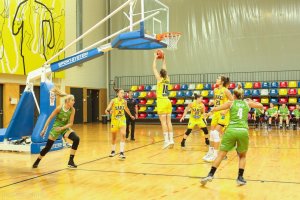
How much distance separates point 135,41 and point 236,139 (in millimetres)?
3823

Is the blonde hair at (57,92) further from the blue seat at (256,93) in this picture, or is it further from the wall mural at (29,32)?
the blue seat at (256,93)

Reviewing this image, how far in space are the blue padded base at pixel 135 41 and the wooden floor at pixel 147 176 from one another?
2.77m

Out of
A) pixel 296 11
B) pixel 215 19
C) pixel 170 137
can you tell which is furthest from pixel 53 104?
pixel 296 11

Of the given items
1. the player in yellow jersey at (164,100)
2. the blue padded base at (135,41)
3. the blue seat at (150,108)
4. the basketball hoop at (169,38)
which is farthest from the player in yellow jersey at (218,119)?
the blue seat at (150,108)

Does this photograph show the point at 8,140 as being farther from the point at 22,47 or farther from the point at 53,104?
the point at 22,47

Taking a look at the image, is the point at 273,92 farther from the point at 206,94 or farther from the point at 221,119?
the point at 221,119

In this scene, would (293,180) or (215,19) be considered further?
(215,19)

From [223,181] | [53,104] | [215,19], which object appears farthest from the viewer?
[215,19]

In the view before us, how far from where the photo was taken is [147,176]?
6629 mm

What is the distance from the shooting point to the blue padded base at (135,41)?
26.2ft

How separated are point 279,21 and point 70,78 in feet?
42.9

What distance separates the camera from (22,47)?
17469 mm

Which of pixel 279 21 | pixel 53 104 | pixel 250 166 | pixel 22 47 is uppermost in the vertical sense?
pixel 279 21

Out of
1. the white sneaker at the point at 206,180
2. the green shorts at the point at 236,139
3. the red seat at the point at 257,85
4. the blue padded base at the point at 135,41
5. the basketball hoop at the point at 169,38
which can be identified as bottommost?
the white sneaker at the point at 206,180
